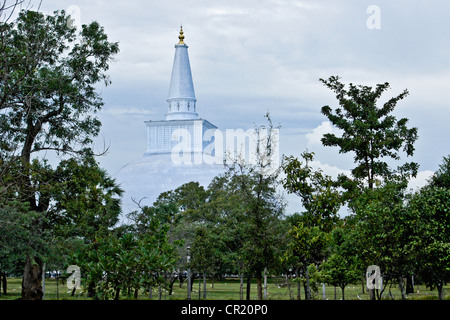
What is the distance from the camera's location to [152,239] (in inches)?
582

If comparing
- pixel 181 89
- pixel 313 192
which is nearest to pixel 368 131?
pixel 313 192

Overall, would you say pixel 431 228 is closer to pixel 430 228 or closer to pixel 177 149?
pixel 430 228

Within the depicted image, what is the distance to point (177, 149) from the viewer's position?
7356 centimetres

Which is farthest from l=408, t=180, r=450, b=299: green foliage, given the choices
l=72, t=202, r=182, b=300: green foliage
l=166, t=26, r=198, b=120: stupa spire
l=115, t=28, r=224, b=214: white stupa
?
l=166, t=26, r=198, b=120: stupa spire

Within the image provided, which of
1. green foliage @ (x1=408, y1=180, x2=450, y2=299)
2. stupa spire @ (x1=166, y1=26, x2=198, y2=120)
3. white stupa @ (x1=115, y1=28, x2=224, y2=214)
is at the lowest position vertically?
green foliage @ (x1=408, y1=180, x2=450, y2=299)

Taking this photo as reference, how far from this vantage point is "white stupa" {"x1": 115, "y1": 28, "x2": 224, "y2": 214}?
218 feet

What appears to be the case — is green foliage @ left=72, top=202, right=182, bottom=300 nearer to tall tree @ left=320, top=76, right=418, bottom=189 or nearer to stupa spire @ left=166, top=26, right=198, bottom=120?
tall tree @ left=320, top=76, right=418, bottom=189

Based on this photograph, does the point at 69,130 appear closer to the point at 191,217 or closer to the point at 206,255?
the point at 206,255

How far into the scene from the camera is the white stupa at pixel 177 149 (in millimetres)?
66438

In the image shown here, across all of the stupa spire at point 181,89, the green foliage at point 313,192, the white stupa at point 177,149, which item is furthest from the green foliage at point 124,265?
the stupa spire at point 181,89

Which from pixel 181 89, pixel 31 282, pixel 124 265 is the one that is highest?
pixel 181 89

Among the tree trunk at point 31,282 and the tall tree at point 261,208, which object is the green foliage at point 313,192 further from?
the tree trunk at point 31,282
